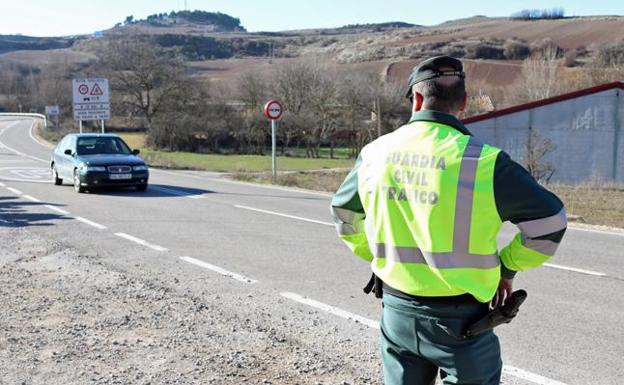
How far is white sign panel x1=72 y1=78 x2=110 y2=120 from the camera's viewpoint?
1325 inches

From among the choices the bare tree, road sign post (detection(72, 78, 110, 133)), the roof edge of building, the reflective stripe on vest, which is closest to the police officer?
the reflective stripe on vest

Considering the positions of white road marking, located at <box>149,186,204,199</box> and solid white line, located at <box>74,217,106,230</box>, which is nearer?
solid white line, located at <box>74,217,106,230</box>

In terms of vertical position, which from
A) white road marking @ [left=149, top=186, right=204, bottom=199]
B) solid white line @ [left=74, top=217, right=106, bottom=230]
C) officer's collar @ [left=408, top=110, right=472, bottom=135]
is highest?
officer's collar @ [left=408, top=110, right=472, bottom=135]

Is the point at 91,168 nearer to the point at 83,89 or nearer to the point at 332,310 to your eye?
the point at 332,310

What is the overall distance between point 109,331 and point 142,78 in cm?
7367

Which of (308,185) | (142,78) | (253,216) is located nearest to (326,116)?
(142,78)

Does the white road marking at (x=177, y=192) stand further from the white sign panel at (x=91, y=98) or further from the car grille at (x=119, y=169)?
the white sign panel at (x=91, y=98)

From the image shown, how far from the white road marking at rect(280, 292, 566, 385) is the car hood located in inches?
475

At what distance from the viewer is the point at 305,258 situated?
29.6 feet

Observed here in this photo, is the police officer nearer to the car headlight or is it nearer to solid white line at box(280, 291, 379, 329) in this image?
solid white line at box(280, 291, 379, 329)

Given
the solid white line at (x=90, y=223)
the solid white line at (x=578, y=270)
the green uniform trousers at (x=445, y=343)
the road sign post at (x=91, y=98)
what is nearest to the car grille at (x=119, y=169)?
the solid white line at (x=90, y=223)

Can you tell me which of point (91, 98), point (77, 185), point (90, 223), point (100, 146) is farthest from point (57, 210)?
point (91, 98)

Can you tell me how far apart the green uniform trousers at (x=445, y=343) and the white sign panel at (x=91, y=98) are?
32977 millimetres

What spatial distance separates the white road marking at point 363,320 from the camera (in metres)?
4.56
